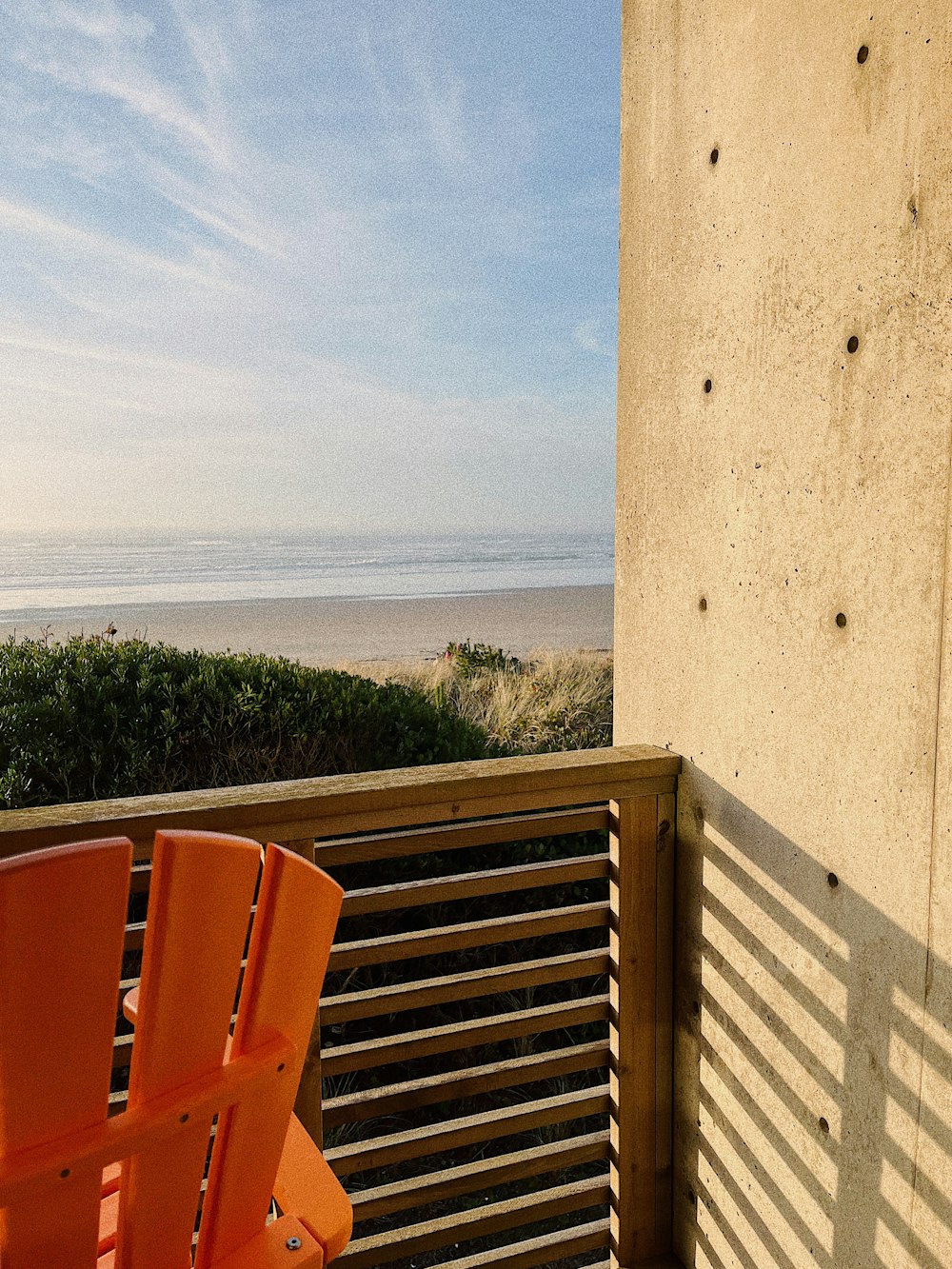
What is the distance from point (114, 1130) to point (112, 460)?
924 inches

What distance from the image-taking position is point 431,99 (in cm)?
1650

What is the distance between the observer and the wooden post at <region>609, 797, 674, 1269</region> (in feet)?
6.16

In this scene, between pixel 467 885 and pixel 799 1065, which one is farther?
pixel 467 885

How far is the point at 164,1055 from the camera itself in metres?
0.81

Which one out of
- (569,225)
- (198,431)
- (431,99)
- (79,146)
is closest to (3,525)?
(198,431)

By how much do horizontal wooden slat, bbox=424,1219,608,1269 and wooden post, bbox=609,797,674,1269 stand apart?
0.16ft

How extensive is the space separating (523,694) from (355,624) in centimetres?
1161

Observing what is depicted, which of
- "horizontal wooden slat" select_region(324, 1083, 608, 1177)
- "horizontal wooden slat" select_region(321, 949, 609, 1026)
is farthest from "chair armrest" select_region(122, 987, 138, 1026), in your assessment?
"horizontal wooden slat" select_region(324, 1083, 608, 1177)

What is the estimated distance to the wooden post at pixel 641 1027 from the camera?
1877 mm

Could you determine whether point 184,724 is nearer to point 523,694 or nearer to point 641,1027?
point 641,1027

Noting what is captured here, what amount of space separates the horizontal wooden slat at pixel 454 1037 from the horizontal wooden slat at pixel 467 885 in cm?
25

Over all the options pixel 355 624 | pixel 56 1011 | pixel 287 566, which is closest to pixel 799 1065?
pixel 56 1011

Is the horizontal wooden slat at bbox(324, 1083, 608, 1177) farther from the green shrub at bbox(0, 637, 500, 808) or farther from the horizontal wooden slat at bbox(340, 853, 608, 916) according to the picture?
the green shrub at bbox(0, 637, 500, 808)

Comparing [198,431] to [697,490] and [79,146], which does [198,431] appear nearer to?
[79,146]
